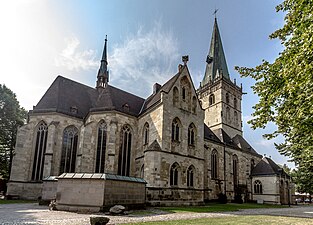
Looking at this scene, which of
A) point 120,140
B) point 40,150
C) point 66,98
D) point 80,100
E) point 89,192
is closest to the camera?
point 89,192

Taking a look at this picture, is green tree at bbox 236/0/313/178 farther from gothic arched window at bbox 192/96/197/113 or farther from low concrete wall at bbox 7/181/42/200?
low concrete wall at bbox 7/181/42/200

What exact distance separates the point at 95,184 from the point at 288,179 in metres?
35.5

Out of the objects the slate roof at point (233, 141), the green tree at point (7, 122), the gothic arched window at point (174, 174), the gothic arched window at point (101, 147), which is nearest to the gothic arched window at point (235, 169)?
the slate roof at point (233, 141)

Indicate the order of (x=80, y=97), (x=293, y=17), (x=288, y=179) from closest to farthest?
(x=293, y=17) < (x=80, y=97) < (x=288, y=179)

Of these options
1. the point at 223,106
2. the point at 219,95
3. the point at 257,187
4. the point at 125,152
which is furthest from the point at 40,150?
the point at 257,187

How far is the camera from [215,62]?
46312 millimetres

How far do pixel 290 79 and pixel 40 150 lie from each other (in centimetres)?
2365

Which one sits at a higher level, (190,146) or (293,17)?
(293,17)

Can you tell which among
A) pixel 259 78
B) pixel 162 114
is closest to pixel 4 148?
pixel 162 114

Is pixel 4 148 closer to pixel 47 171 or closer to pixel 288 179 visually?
pixel 47 171

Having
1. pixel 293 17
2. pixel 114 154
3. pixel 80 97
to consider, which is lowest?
pixel 114 154

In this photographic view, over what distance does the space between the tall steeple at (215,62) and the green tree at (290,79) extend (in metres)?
35.6

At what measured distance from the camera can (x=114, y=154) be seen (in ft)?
76.1

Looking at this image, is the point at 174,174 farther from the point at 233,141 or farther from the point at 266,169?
the point at 266,169
